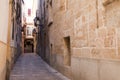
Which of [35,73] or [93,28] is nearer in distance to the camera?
[93,28]

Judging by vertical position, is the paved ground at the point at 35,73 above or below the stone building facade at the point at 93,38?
below

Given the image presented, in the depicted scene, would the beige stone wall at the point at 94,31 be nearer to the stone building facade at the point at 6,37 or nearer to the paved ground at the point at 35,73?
the paved ground at the point at 35,73

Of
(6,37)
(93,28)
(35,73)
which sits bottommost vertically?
(35,73)

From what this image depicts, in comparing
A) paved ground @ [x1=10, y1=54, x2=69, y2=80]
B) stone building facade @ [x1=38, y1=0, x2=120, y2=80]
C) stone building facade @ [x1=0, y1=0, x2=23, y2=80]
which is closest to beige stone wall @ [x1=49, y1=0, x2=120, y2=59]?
stone building facade @ [x1=38, y1=0, x2=120, y2=80]

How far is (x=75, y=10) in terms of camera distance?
654 cm

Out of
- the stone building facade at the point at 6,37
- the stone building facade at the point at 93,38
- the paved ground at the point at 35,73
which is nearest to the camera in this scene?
the stone building facade at the point at 93,38

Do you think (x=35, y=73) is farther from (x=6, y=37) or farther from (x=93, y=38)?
(x=93, y=38)

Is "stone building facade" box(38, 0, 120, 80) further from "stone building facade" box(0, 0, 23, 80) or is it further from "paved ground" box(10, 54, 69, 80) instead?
"stone building facade" box(0, 0, 23, 80)

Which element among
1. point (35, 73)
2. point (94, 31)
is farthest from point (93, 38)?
point (35, 73)

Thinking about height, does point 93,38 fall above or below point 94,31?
below

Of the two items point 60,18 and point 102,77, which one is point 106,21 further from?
point 60,18

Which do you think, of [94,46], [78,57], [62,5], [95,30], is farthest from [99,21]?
[62,5]

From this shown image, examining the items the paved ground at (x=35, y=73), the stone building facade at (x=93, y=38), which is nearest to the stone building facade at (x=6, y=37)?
the paved ground at (x=35, y=73)

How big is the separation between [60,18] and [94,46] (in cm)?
420
